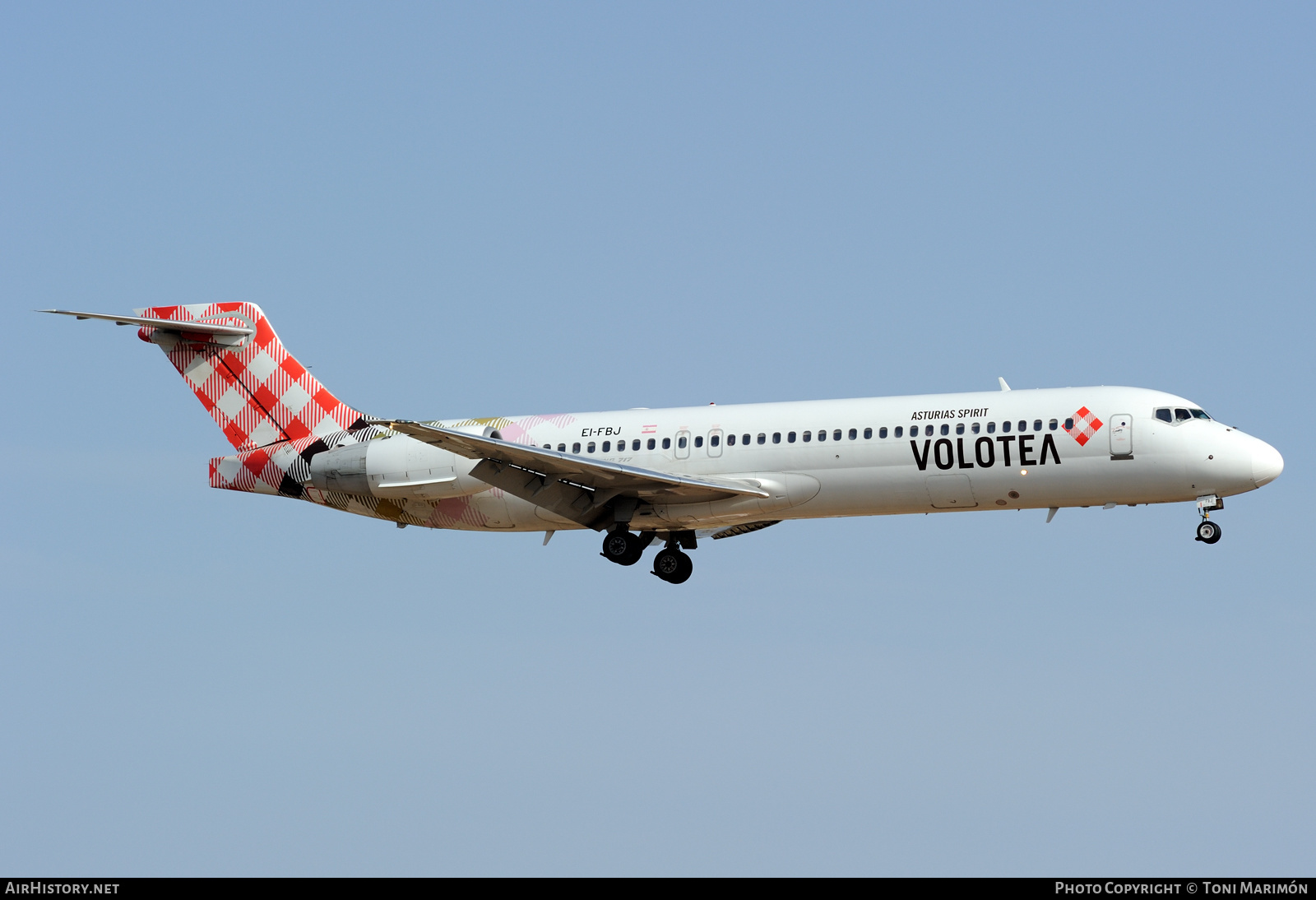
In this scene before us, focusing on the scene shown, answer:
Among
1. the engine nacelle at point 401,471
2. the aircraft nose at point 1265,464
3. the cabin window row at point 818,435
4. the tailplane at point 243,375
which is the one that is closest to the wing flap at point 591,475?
the cabin window row at point 818,435

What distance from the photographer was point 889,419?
1444 inches

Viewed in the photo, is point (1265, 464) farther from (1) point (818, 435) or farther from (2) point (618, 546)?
(2) point (618, 546)

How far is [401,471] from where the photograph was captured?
39750mm

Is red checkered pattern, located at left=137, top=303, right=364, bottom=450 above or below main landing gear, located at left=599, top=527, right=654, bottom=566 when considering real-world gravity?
above

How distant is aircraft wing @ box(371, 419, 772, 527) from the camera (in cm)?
3638

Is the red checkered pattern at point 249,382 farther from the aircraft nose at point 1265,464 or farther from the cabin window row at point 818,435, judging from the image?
the aircraft nose at point 1265,464

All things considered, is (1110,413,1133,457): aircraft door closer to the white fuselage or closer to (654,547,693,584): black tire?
the white fuselage

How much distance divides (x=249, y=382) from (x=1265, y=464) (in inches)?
891

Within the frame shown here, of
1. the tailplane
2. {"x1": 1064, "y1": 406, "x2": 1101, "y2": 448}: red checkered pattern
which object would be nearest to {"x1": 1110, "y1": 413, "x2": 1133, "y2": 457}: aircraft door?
{"x1": 1064, "y1": 406, "x2": 1101, "y2": 448}: red checkered pattern

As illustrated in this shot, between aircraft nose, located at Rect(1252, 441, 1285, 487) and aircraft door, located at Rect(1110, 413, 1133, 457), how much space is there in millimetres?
2374

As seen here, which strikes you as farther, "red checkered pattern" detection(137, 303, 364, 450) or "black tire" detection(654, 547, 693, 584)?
"red checkered pattern" detection(137, 303, 364, 450)

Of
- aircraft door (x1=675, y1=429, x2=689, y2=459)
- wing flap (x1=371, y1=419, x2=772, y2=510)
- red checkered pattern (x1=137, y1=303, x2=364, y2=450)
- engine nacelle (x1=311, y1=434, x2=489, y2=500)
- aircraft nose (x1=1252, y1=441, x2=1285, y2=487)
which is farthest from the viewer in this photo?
red checkered pattern (x1=137, y1=303, x2=364, y2=450)

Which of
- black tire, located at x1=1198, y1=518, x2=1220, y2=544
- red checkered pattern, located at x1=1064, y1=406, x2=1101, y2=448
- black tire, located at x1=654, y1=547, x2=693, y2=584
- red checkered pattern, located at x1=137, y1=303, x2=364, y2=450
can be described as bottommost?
black tire, located at x1=1198, y1=518, x2=1220, y2=544
